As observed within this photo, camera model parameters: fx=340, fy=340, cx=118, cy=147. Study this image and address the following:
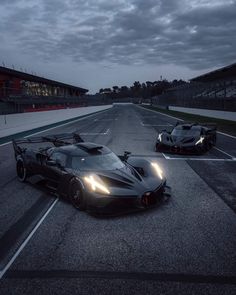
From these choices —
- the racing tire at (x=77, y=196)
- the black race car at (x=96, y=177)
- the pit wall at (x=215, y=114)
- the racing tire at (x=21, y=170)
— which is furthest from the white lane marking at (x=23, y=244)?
the pit wall at (x=215, y=114)

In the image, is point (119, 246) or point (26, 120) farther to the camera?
point (26, 120)

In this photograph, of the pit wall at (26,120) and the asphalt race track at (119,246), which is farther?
the pit wall at (26,120)

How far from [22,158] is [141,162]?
3.45m

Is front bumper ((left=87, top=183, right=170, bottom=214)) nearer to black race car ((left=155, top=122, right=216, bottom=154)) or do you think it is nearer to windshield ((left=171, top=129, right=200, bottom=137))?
black race car ((left=155, top=122, right=216, bottom=154))

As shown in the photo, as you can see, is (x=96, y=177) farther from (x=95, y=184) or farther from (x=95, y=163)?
(x=95, y=163)

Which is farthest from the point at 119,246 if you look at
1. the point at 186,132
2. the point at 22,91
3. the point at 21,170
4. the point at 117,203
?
the point at 22,91

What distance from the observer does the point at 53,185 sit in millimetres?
8227

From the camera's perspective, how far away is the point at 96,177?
7176 mm

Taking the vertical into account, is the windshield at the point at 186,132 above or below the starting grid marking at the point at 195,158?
above

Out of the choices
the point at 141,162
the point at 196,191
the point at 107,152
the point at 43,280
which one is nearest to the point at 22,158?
the point at 107,152

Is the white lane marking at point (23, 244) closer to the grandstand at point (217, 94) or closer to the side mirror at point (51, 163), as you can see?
the side mirror at point (51, 163)

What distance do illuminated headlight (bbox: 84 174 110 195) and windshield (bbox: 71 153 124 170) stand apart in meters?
0.49

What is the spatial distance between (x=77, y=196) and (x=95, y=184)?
0.62 m

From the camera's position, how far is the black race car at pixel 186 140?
14.6 metres
